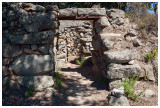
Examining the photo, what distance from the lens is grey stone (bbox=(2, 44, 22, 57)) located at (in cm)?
319

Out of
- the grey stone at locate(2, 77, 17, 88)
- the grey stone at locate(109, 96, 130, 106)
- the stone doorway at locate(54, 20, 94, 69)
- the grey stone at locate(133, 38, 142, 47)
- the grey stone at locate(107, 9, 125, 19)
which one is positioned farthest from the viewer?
the stone doorway at locate(54, 20, 94, 69)

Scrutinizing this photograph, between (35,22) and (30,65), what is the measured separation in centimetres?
102

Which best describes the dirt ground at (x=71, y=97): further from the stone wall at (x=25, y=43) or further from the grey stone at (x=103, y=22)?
the grey stone at (x=103, y=22)

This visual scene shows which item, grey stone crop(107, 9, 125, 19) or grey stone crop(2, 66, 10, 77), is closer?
grey stone crop(2, 66, 10, 77)

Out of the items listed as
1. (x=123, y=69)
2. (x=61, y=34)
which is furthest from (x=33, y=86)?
(x=61, y=34)

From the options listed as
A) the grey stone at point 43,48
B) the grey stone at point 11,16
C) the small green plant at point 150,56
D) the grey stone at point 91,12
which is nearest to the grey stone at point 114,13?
the grey stone at point 91,12

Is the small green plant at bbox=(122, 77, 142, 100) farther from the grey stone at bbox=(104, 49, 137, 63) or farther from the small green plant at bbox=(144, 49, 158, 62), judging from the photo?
the small green plant at bbox=(144, 49, 158, 62)

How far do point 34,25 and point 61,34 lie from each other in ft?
13.6

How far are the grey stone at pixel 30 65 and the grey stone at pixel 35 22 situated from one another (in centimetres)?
67

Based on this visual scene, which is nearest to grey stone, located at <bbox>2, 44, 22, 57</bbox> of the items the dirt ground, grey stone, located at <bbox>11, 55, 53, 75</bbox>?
grey stone, located at <bbox>11, 55, 53, 75</bbox>

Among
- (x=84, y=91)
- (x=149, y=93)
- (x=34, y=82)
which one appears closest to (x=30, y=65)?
(x=34, y=82)

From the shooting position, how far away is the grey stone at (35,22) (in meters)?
3.20

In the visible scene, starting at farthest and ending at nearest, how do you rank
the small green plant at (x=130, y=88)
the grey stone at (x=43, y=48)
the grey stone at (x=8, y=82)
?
the grey stone at (x=43, y=48) → the grey stone at (x=8, y=82) → the small green plant at (x=130, y=88)

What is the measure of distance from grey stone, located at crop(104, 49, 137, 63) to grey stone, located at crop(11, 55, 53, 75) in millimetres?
1556
